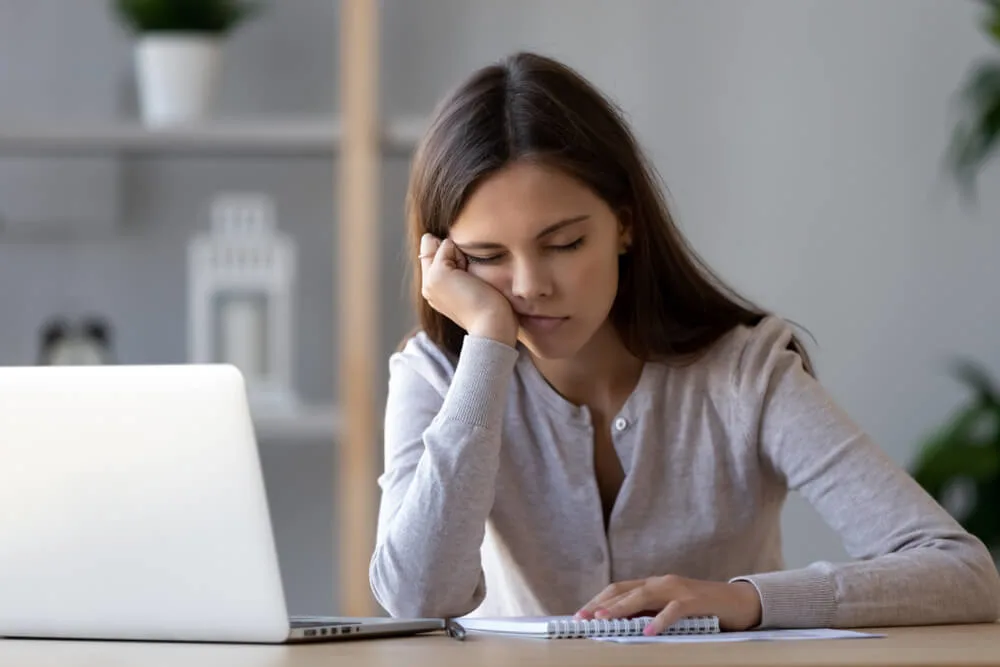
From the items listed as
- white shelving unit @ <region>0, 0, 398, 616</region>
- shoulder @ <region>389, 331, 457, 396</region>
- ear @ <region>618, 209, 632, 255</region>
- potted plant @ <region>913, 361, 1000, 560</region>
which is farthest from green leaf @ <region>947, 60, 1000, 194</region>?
shoulder @ <region>389, 331, 457, 396</region>

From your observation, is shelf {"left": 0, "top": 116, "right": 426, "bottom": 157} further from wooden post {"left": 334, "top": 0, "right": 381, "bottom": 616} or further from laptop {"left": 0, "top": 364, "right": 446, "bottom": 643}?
laptop {"left": 0, "top": 364, "right": 446, "bottom": 643}

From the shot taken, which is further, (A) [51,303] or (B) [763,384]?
(A) [51,303]

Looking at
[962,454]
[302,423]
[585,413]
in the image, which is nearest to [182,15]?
[302,423]

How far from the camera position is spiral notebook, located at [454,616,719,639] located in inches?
43.1

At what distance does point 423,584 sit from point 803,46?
1803 millimetres

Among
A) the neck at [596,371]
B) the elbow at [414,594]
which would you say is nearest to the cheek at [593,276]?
the neck at [596,371]

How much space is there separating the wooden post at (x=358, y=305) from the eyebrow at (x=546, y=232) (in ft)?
3.63

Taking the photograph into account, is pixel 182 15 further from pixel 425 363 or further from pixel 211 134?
pixel 425 363

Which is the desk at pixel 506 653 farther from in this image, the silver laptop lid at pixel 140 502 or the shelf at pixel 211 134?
the shelf at pixel 211 134

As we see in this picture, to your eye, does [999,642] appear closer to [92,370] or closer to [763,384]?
[763,384]

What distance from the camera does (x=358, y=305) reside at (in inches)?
100

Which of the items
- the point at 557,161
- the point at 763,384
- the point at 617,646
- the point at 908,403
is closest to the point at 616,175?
the point at 557,161

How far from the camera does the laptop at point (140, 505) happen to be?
3.34ft

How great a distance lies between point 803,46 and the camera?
2816 mm
